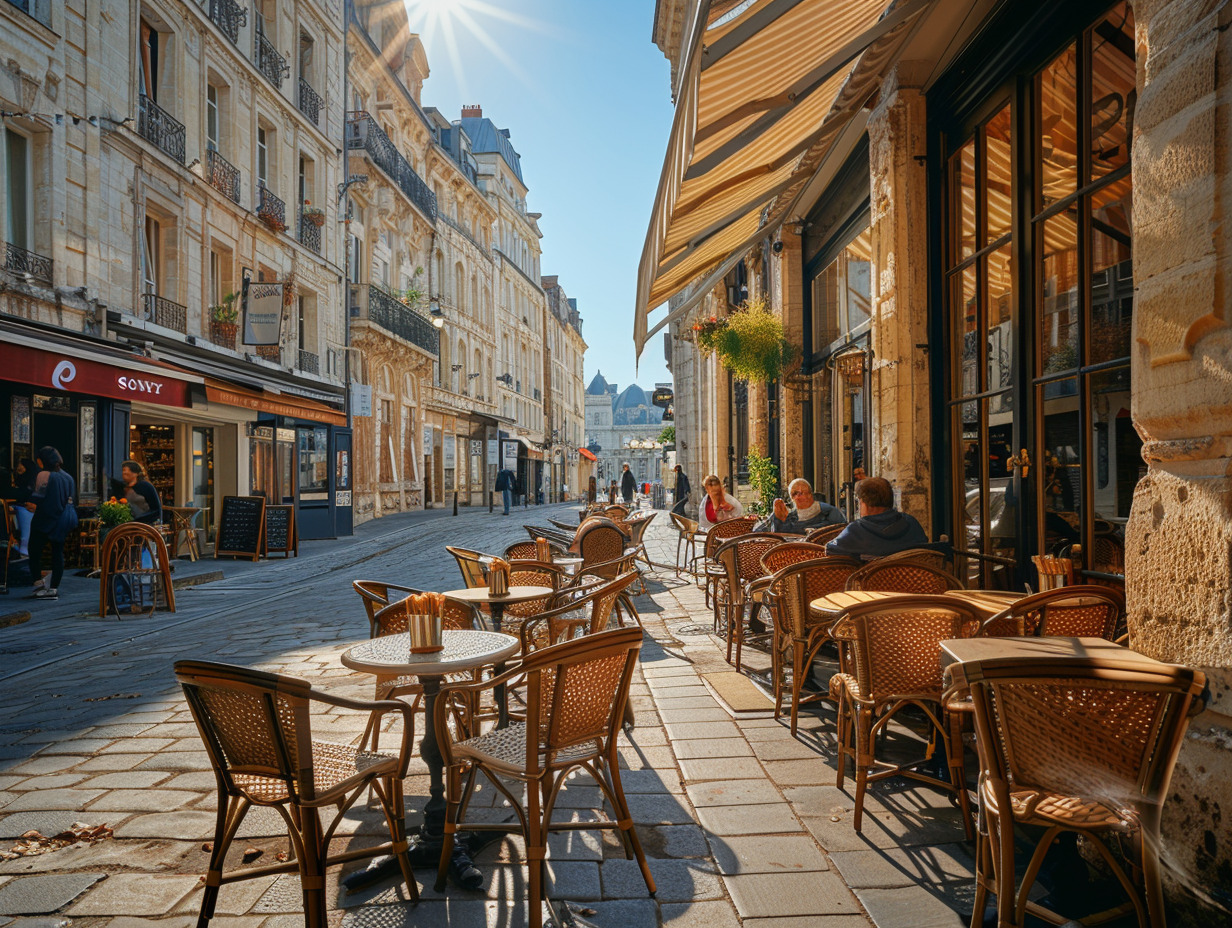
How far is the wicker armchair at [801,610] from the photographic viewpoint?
13.0 ft

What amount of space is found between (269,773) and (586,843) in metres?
1.16

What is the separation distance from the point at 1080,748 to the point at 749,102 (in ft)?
9.96

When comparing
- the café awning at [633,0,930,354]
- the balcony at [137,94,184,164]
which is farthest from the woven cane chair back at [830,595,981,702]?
the balcony at [137,94,184,164]

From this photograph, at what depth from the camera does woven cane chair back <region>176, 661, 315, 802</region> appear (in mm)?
2137

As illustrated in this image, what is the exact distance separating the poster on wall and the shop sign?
3903mm

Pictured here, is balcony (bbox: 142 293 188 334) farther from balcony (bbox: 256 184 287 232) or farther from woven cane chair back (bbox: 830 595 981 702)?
woven cane chair back (bbox: 830 595 981 702)

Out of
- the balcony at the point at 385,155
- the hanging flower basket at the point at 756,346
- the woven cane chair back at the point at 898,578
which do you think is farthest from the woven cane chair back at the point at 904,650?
the balcony at the point at 385,155

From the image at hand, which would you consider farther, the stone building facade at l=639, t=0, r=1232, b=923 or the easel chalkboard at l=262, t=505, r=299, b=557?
the easel chalkboard at l=262, t=505, r=299, b=557

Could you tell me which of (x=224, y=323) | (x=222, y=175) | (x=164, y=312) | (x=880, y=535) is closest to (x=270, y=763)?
(x=880, y=535)

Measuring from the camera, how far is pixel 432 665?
2.66 meters

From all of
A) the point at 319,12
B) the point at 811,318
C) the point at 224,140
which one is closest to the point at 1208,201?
the point at 811,318

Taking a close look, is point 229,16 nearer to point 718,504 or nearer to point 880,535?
point 718,504

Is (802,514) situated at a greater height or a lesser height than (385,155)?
lesser

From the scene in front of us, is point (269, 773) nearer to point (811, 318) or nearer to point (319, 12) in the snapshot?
point (811, 318)
